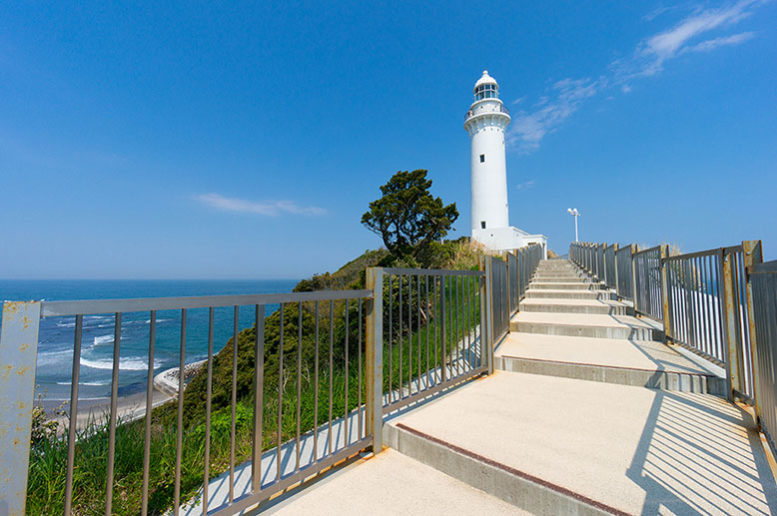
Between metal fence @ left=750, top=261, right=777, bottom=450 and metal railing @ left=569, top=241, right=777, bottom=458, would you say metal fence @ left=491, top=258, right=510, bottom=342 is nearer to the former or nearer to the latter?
metal railing @ left=569, top=241, right=777, bottom=458

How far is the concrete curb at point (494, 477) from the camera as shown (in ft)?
5.50

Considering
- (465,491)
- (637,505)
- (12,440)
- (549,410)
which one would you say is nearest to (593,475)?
(637,505)

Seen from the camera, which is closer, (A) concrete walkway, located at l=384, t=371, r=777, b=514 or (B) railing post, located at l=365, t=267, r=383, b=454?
(A) concrete walkway, located at l=384, t=371, r=777, b=514

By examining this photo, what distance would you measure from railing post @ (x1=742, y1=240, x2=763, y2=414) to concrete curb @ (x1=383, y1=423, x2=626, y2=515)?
172cm

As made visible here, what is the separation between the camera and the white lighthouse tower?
26.3 m

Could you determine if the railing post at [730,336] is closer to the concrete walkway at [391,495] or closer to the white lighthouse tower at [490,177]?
the concrete walkway at [391,495]

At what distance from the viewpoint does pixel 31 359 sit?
1.15m

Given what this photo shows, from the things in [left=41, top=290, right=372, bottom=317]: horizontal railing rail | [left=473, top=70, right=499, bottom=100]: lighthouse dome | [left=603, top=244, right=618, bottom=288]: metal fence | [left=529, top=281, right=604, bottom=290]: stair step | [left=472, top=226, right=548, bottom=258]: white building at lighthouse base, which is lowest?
[left=529, top=281, right=604, bottom=290]: stair step

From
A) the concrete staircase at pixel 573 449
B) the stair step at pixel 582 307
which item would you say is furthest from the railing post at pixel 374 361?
the stair step at pixel 582 307

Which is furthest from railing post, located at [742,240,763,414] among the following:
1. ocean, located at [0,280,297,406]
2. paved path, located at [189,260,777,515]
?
ocean, located at [0,280,297,406]

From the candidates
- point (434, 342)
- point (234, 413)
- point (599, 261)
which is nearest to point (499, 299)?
point (434, 342)

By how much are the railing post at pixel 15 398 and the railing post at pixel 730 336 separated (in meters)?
4.39

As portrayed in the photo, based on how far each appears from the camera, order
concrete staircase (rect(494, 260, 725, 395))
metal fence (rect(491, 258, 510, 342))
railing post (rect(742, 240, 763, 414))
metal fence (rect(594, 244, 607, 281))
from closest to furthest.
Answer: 1. railing post (rect(742, 240, 763, 414))
2. concrete staircase (rect(494, 260, 725, 395))
3. metal fence (rect(491, 258, 510, 342))
4. metal fence (rect(594, 244, 607, 281))

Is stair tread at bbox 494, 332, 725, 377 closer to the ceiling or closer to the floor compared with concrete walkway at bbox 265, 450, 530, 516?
closer to the ceiling
